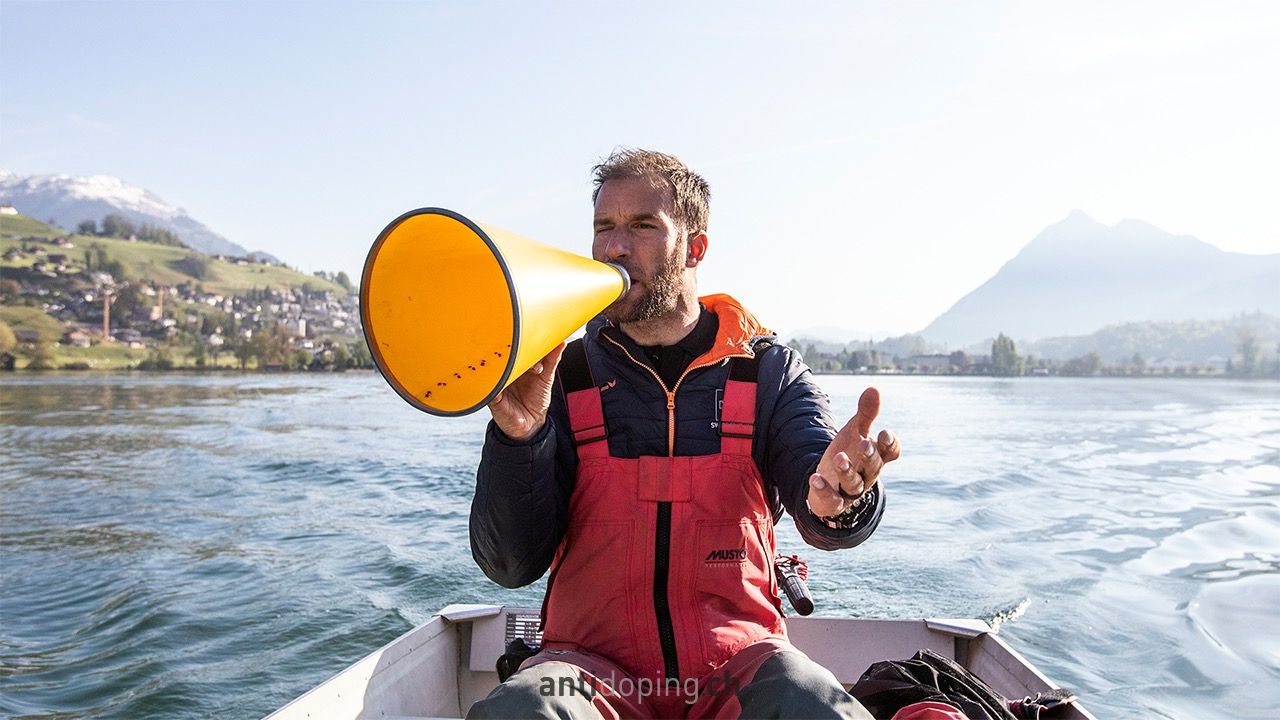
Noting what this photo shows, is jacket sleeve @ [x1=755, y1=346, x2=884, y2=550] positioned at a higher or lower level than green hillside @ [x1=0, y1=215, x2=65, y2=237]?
lower

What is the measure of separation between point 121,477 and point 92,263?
6124 inches

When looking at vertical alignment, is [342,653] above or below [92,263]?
below

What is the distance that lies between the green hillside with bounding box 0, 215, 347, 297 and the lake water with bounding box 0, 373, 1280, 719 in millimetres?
150900

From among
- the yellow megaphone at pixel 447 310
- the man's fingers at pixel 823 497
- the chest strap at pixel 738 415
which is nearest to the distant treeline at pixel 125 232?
the chest strap at pixel 738 415

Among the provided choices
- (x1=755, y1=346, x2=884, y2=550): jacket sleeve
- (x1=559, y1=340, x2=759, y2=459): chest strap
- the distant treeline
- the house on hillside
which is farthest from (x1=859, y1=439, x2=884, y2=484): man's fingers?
the distant treeline

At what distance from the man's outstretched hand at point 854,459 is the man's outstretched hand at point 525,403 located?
0.78 meters

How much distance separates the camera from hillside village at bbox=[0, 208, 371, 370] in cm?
11088

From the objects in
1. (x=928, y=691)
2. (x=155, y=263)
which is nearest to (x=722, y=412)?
(x=928, y=691)

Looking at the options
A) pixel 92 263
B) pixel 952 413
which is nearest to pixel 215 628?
pixel 952 413

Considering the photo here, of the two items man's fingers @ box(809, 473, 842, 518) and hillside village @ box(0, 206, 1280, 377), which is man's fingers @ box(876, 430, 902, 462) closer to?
man's fingers @ box(809, 473, 842, 518)

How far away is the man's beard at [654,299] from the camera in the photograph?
112 inches

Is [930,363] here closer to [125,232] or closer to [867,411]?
[867,411]

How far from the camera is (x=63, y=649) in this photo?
6680 mm

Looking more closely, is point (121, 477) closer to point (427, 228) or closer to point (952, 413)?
point (427, 228)
